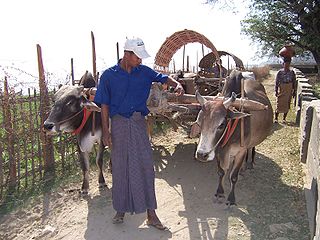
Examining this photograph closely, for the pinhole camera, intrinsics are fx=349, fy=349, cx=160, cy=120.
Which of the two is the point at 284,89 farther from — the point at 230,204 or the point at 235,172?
the point at 230,204

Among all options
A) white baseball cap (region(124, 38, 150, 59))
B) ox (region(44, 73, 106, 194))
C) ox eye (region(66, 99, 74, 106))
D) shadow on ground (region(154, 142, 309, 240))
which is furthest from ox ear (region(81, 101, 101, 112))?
shadow on ground (region(154, 142, 309, 240))

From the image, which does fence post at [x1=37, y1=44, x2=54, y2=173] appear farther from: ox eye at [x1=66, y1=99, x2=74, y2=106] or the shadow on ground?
the shadow on ground

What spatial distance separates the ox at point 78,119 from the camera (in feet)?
14.4

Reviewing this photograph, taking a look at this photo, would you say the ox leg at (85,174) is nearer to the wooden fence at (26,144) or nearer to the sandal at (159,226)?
the wooden fence at (26,144)

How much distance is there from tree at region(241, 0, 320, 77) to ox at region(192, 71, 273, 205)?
16.5 metres

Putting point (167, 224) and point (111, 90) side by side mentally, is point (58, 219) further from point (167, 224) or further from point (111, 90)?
point (111, 90)

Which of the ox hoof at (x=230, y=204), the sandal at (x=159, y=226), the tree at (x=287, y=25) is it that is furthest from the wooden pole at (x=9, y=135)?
the tree at (x=287, y=25)

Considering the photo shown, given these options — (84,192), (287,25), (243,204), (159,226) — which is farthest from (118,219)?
(287,25)

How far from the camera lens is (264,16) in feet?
68.5

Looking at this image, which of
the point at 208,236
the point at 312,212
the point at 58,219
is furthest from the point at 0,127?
the point at 312,212

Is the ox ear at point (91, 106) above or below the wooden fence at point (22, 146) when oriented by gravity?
above

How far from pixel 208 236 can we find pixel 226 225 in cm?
31

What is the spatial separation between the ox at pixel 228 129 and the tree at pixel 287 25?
16.5m

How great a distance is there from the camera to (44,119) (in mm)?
5582
